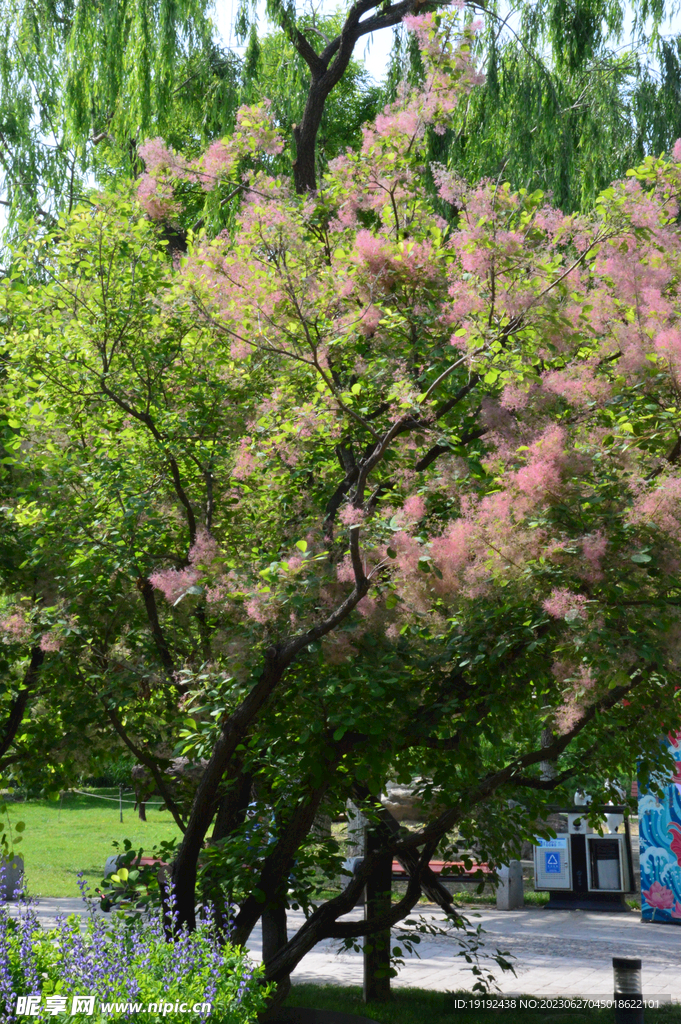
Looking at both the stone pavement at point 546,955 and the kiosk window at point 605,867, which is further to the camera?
the kiosk window at point 605,867

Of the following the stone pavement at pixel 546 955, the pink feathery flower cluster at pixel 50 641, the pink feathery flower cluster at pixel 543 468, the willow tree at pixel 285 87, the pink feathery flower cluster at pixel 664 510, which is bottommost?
the stone pavement at pixel 546 955

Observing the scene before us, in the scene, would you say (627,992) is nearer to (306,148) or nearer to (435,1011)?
(435,1011)

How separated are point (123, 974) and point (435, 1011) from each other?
15.4 ft

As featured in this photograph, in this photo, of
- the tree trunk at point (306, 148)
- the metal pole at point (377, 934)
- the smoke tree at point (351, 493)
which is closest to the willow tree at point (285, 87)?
the tree trunk at point (306, 148)

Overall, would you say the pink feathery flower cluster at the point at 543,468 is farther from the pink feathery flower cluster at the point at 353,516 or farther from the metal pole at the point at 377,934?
the metal pole at the point at 377,934

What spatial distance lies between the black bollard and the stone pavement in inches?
79.2

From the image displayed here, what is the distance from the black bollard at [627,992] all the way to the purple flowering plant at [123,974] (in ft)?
8.25

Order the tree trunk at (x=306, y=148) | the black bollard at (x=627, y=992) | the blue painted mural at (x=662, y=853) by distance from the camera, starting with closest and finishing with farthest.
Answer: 1. the black bollard at (x=627, y=992)
2. the tree trunk at (x=306, y=148)
3. the blue painted mural at (x=662, y=853)

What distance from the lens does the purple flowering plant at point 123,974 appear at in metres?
2.92

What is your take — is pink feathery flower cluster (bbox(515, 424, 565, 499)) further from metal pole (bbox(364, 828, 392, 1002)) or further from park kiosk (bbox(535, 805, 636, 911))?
park kiosk (bbox(535, 805, 636, 911))

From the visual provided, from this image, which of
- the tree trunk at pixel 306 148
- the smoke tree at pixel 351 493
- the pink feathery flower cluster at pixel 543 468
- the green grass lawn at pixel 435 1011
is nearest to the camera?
the pink feathery flower cluster at pixel 543 468

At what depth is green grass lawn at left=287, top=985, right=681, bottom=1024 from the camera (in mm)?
6660

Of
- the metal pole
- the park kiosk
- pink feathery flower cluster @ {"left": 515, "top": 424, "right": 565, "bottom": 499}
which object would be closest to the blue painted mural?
the park kiosk

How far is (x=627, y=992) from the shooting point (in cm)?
533
